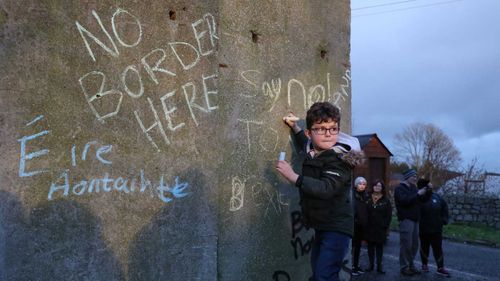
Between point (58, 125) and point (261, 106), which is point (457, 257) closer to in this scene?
point (261, 106)

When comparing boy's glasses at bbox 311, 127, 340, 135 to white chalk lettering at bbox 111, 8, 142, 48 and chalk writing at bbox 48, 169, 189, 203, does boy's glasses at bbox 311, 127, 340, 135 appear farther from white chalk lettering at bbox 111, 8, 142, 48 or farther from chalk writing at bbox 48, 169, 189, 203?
white chalk lettering at bbox 111, 8, 142, 48

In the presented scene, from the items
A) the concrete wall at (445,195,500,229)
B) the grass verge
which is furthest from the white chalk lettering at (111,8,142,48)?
the concrete wall at (445,195,500,229)

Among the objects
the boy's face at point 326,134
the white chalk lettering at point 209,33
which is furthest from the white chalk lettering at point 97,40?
the boy's face at point 326,134

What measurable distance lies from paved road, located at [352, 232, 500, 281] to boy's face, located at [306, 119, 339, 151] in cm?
456

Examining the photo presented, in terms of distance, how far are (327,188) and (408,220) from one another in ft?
16.8

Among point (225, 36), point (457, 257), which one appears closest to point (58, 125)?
point (225, 36)

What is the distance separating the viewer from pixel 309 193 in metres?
3.32

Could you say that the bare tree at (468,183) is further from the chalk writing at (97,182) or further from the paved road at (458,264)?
the chalk writing at (97,182)

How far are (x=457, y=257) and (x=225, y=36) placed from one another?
9.06 meters

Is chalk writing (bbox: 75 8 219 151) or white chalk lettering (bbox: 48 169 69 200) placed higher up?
chalk writing (bbox: 75 8 219 151)

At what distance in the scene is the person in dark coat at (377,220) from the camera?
26.1ft

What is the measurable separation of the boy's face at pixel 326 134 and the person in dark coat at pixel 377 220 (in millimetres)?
4962

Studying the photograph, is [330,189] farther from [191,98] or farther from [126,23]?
[126,23]

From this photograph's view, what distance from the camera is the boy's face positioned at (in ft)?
11.6
